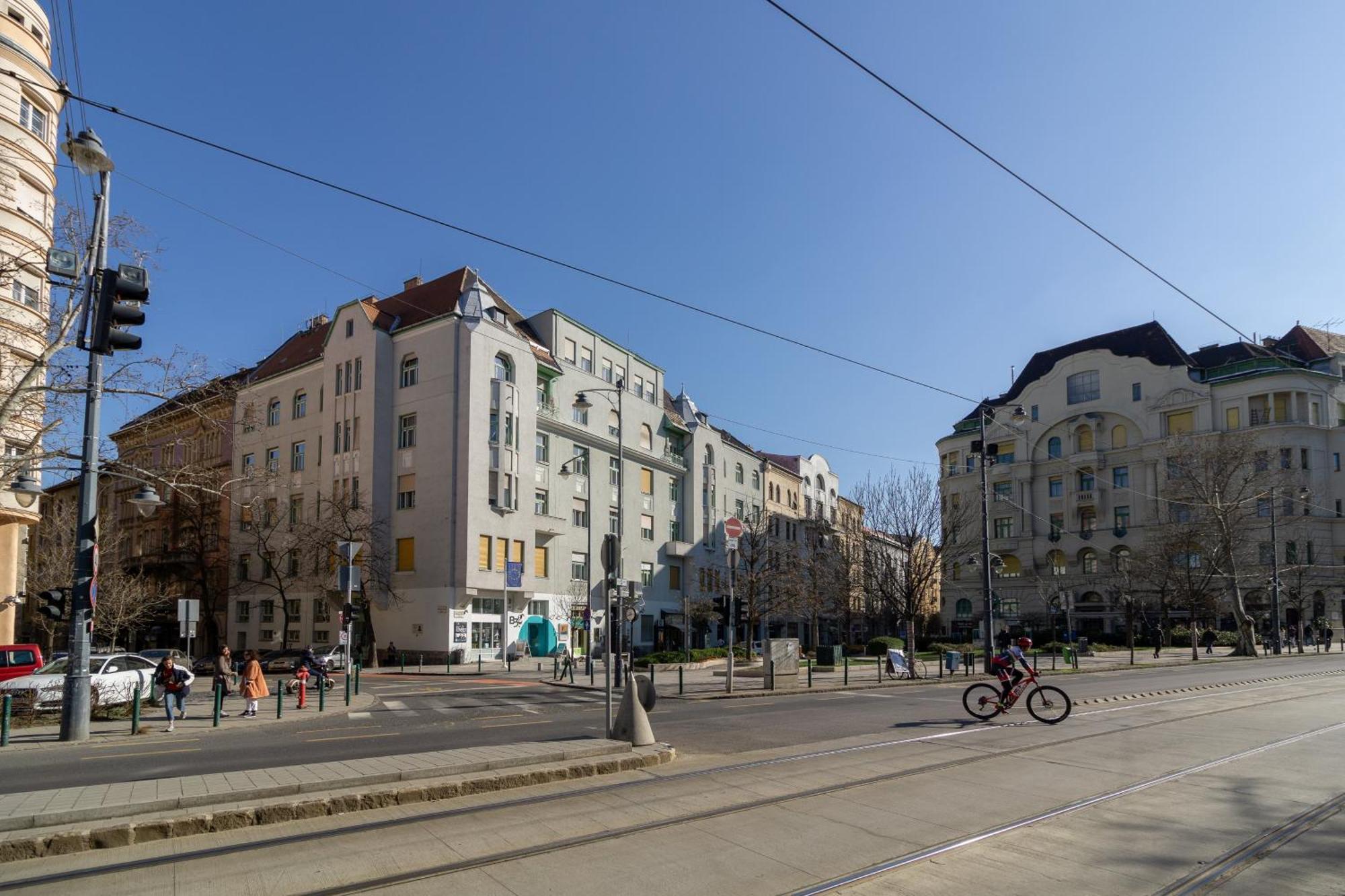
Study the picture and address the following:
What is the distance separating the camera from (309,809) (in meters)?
8.34

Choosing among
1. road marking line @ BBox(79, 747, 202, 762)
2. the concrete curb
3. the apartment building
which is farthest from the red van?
the apartment building

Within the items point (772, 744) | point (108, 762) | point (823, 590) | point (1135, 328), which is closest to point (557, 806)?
point (772, 744)

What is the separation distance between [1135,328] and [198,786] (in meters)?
84.7

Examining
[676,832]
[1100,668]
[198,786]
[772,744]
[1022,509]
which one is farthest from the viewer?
[1022,509]

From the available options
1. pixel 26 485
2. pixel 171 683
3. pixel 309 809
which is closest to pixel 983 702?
pixel 309 809

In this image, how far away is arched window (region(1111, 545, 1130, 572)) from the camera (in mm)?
64375

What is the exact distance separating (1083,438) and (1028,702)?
6974 cm

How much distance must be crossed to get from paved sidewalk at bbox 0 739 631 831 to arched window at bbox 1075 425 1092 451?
76.4 meters

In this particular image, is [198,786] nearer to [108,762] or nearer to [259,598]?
[108,762]

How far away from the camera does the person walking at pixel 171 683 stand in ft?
57.2

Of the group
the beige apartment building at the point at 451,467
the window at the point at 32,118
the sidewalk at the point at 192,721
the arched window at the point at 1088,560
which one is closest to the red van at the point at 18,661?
the sidewalk at the point at 192,721

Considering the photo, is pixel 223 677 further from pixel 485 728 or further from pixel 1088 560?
pixel 1088 560

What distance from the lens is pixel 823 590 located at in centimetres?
5806

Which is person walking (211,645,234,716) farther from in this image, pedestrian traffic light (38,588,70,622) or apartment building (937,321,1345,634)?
apartment building (937,321,1345,634)
